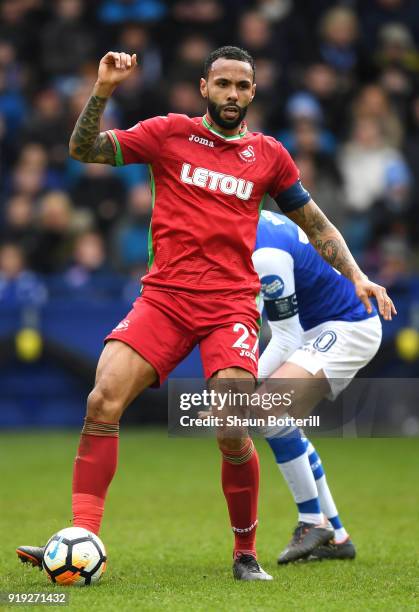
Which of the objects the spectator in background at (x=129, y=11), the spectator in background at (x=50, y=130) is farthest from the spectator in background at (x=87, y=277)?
the spectator in background at (x=129, y=11)

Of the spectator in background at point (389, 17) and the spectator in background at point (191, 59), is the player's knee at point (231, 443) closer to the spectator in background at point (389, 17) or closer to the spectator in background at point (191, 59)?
the spectator in background at point (191, 59)

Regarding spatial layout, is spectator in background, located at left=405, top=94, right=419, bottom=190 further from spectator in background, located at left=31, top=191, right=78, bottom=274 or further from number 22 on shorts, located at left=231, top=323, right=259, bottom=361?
number 22 on shorts, located at left=231, top=323, right=259, bottom=361

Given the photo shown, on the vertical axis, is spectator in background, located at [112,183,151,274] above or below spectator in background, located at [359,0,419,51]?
below

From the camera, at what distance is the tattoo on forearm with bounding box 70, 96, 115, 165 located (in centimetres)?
573

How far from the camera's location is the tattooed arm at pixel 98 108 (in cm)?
568

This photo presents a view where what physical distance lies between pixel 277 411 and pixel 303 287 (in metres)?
0.80

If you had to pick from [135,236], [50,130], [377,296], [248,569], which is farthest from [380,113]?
[248,569]

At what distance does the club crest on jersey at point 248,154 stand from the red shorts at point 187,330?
682 millimetres

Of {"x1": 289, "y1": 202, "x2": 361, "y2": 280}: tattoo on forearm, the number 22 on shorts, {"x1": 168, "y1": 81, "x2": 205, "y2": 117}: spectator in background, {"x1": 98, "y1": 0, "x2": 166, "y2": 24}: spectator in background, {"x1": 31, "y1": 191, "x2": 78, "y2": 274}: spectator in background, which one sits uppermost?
{"x1": 98, "y1": 0, "x2": 166, "y2": 24}: spectator in background

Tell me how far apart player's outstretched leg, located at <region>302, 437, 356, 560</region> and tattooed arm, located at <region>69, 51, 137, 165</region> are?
2178 millimetres

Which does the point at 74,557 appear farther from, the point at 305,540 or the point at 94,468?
the point at 305,540

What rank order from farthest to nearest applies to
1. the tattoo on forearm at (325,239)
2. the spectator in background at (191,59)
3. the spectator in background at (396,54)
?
the spectator in background at (396,54)
the spectator in background at (191,59)
the tattoo on forearm at (325,239)

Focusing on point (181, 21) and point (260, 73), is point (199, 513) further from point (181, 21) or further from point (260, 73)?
point (181, 21)

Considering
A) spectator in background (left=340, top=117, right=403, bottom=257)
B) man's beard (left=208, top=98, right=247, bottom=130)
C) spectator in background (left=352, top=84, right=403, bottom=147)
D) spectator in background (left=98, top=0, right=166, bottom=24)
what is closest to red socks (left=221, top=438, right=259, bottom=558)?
man's beard (left=208, top=98, right=247, bottom=130)
